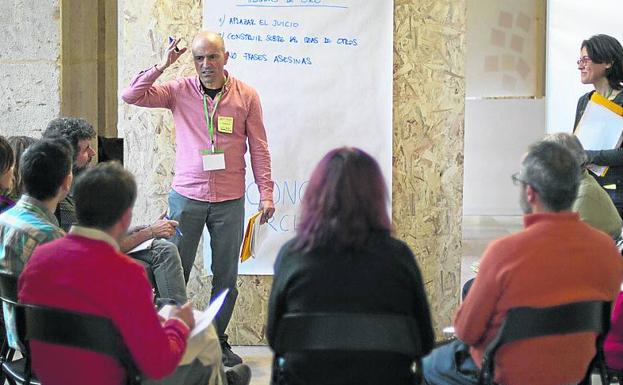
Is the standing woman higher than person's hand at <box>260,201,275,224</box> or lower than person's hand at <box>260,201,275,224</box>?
higher

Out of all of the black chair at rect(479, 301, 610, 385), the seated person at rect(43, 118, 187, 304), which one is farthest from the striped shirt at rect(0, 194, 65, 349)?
the black chair at rect(479, 301, 610, 385)

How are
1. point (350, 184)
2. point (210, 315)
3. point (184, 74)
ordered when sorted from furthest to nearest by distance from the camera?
point (184, 74) < point (210, 315) < point (350, 184)

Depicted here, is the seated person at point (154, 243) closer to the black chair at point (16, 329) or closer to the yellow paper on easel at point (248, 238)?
the yellow paper on easel at point (248, 238)

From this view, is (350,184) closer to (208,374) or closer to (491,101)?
(208,374)

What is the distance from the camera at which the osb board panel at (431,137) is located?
5055 mm

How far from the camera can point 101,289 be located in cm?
239

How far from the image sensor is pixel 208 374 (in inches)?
111

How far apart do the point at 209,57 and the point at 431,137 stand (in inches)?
54.0

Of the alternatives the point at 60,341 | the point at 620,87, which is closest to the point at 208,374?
the point at 60,341

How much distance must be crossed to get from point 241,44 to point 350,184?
2.79 meters

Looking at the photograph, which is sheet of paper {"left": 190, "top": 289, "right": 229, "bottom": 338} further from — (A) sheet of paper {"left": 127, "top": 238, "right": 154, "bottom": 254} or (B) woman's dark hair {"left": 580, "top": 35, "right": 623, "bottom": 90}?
(B) woman's dark hair {"left": 580, "top": 35, "right": 623, "bottom": 90}

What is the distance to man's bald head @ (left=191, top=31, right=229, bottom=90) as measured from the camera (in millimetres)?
4438

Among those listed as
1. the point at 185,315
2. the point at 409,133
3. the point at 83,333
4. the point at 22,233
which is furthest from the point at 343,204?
the point at 409,133

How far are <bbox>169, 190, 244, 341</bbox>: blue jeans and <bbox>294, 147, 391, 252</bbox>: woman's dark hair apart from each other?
2.15 metres
